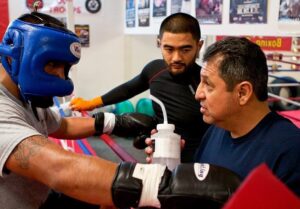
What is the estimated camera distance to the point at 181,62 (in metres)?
2.10

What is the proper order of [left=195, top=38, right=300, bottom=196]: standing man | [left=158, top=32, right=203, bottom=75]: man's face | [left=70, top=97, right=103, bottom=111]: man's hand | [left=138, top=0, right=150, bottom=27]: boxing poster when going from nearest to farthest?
[left=195, top=38, right=300, bottom=196]: standing man
[left=158, top=32, right=203, bottom=75]: man's face
[left=70, top=97, right=103, bottom=111]: man's hand
[left=138, top=0, right=150, bottom=27]: boxing poster

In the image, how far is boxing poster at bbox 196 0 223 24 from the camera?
9.50ft

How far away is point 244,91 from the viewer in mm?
1182

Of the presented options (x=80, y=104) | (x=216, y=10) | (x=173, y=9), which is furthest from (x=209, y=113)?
(x=173, y=9)

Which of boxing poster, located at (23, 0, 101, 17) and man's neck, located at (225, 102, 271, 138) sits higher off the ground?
boxing poster, located at (23, 0, 101, 17)

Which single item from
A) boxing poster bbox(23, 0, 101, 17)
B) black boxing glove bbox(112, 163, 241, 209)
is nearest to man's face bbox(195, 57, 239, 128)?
black boxing glove bbox(112, 163, 241, 209)

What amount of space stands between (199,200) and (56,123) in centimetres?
108

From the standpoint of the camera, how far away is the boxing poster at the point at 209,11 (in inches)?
114

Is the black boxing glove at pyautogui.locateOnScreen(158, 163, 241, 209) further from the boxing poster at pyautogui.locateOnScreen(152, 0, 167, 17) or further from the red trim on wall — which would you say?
the red trim on wall

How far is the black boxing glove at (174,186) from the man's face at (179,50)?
1.26 meters

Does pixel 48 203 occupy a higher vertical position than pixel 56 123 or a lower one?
lower

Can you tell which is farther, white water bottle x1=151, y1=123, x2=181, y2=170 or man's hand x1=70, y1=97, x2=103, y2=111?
man's hand x1=70, y1=97, x2=103, y2=111

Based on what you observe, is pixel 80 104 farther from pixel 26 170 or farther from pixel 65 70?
pixel 26 170

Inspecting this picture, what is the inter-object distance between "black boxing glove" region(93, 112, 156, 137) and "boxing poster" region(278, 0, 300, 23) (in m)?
1.12
